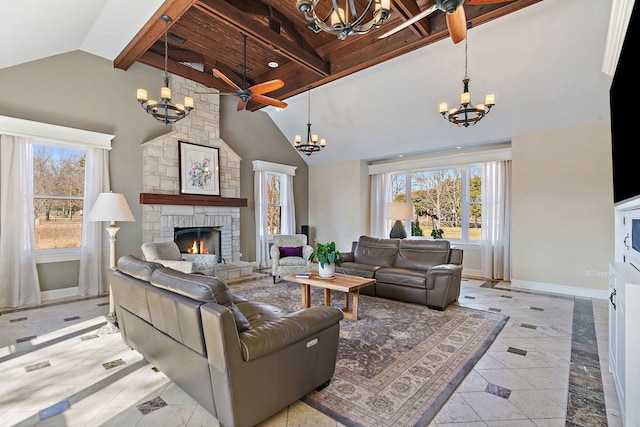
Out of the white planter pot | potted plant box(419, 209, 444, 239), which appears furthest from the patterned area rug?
potted plant box(419, 209, 444, 239)

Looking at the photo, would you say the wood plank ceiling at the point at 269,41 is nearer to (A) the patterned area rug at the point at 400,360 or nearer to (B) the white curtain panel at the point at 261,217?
(B) the white curtain panel at the point at 261,217

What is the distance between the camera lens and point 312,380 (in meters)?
2.07

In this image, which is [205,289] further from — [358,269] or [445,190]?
[445,190]

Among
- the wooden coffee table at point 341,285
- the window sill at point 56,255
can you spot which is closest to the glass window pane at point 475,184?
the wooden coffee table at point 341,285

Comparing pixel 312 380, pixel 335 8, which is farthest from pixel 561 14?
pixel 312 380

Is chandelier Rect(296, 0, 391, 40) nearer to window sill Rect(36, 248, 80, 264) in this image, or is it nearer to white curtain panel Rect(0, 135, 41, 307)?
white curtain panel Rect(0, 135, 41, 307)

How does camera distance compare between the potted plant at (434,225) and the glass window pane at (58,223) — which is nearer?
the glass window pane at (58,223)

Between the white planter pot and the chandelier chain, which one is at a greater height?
the chandelier chain

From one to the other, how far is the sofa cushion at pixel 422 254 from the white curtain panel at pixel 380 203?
97.9 inches

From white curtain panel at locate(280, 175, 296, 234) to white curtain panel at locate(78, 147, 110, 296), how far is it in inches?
157

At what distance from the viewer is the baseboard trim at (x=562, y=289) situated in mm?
4781

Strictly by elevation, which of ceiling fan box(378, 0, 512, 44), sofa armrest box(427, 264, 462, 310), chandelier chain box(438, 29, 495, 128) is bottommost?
sofa armrest box(427, 264, 462, 310)

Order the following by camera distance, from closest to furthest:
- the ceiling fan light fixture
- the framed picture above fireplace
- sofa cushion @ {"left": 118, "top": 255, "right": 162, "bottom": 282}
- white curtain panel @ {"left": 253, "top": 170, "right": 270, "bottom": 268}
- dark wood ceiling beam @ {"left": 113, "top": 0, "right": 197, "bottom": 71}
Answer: the ceiling fan light fixture < sofa cushion @ {"left": 118, "top": 255, "right": 162, "bottom": 282} < dark wood ceiling beam @ {"left": 113, "top": 0, "right": 197, "bottom": 71} < the framed picture above fireplace < white curtain panel @ {"left": 253, "top": 170, "right": 270, "bottom": 268}

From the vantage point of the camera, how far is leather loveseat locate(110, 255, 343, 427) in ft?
5.32
